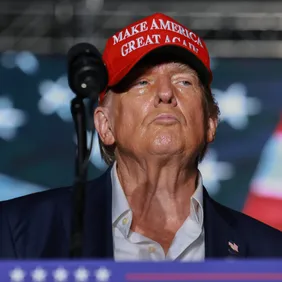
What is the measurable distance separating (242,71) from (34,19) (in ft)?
3.24

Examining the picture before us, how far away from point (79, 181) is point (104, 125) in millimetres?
883

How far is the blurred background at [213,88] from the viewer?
13.4ft

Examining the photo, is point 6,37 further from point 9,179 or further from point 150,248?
point 150,248

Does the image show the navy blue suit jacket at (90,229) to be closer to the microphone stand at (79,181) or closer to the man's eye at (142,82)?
the man's eye at (142,82)

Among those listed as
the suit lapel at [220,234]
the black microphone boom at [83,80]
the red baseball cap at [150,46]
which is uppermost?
the red baseball cap at [150,46]

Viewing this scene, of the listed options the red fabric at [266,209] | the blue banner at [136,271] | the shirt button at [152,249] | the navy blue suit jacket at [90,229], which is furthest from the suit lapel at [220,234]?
the red fabric at [266,209]

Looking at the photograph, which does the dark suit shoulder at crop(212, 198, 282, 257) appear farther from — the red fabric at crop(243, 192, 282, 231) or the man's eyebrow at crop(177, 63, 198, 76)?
the red fabric at crop(243, 192, 282, 231)

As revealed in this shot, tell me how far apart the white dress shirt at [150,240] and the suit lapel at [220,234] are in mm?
23

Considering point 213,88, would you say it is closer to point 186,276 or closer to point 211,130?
point 211,130

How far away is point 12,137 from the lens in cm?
409

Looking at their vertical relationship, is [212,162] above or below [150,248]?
above

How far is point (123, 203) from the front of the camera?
2557 mm

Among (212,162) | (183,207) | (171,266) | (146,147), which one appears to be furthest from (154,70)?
(212,162)

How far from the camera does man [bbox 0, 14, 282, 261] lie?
2465 millimetres
